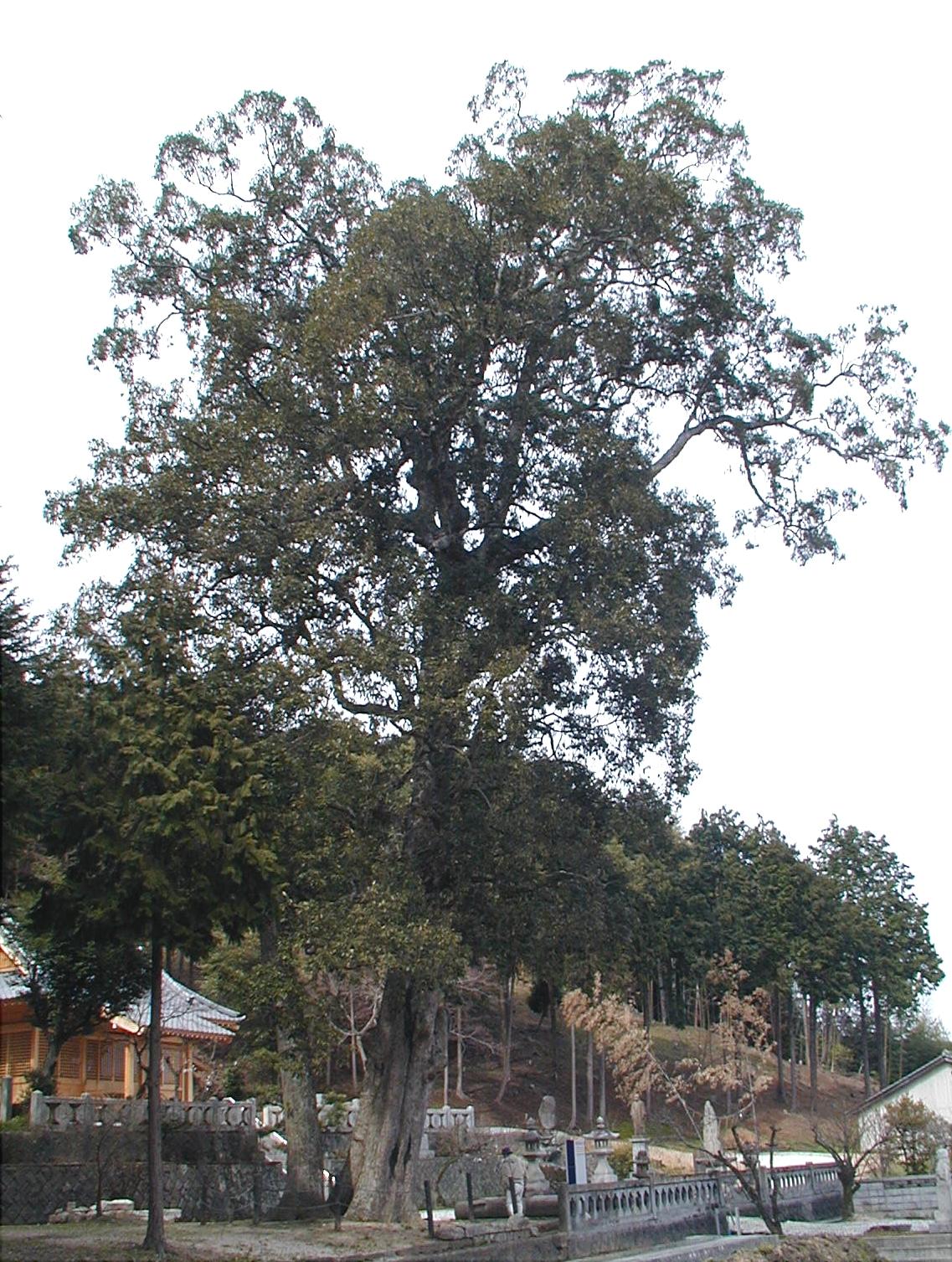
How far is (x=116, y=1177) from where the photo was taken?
1953 centimetres

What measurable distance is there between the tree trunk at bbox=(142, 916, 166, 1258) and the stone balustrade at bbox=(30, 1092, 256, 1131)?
319 inches

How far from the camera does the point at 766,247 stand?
21.0 meters

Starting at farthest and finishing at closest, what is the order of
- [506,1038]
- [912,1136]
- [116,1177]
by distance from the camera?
[506,1038] → [912,1136] → [116,1177]

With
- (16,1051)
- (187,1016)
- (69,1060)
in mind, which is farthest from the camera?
(187,1016)

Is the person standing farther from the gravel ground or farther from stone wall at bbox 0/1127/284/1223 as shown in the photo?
stone wall at bbox 0/1127/284/1223

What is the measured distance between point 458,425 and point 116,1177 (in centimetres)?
1312

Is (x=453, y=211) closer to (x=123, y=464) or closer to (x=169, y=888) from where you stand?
(x=123, y=464)

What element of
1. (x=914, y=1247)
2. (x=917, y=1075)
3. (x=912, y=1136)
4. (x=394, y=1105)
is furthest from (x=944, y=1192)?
(x=917, y=1075)

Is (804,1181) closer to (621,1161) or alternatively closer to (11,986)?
(621,1161)

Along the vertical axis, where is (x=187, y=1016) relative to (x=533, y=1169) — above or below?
above

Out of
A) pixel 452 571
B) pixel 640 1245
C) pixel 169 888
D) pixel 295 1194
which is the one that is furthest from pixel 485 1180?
pixel 169 888

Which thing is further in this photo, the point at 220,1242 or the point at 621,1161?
the point at 621,1161

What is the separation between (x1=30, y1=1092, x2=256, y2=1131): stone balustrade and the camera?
21438 mm

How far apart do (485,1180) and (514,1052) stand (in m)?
26.6
